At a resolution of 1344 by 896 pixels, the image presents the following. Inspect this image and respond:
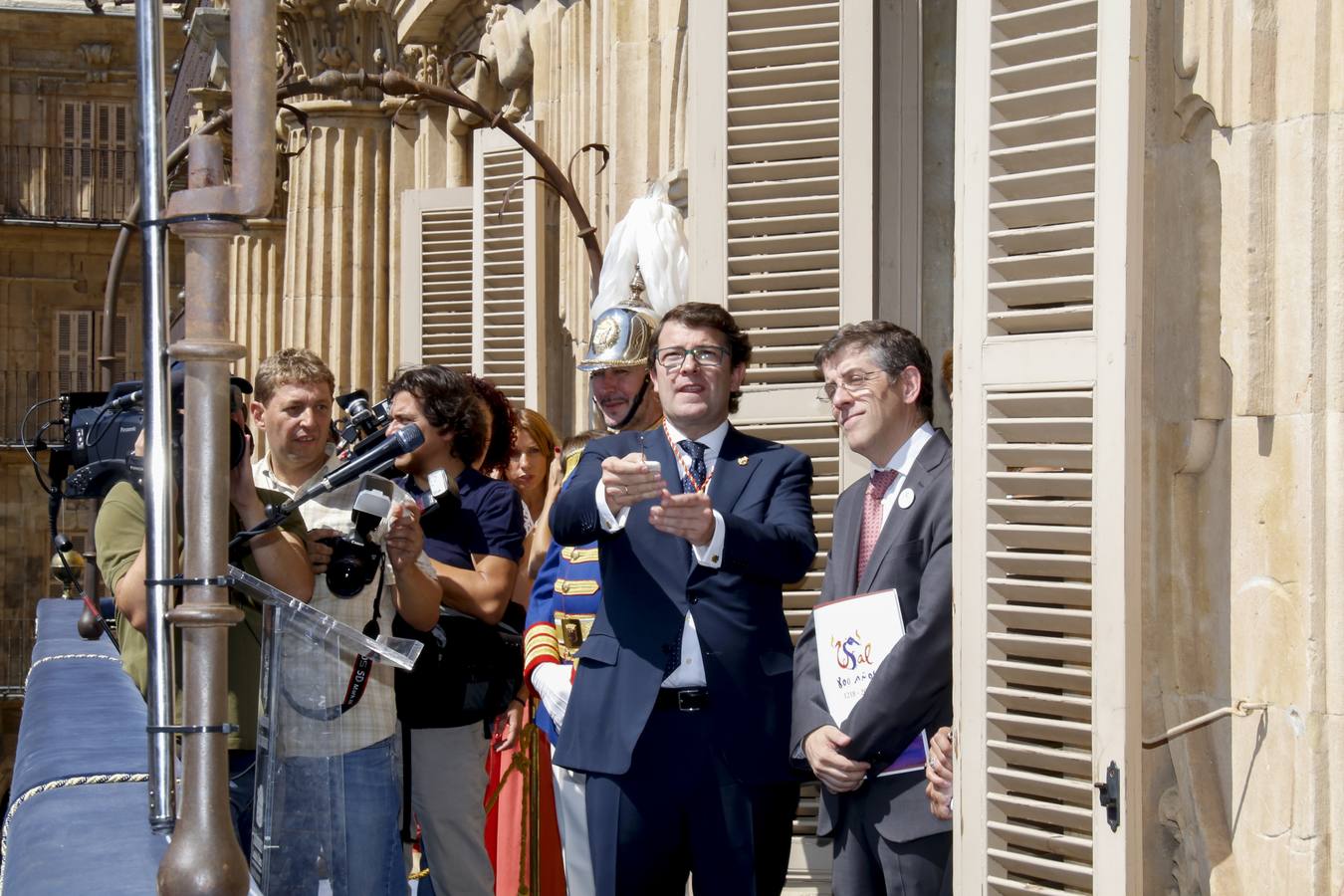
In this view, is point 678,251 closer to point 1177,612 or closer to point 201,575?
point 1177,612

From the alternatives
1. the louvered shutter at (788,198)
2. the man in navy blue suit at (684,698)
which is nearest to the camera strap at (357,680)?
the man in navy blue suit at (684,698)

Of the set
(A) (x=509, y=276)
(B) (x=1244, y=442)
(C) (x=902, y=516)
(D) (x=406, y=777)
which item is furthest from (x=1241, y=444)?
(A) (x=509, y=276)

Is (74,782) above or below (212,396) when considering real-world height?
below

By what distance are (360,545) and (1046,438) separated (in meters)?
1.61

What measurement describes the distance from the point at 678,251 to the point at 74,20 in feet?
93.9

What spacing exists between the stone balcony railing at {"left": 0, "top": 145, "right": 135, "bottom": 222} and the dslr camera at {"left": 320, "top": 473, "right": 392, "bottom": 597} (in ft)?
97.8

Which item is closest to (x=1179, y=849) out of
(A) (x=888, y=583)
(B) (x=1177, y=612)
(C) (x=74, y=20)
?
(B) (x=1177, y=612)

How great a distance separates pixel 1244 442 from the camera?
3.38m

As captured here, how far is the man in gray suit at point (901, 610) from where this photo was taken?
378 cm

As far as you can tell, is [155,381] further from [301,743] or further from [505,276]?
[505,276]

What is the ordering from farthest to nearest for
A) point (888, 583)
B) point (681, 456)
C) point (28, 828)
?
point (681, 456), point (888, 583), point (28, 828)

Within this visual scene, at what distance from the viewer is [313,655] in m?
3.52

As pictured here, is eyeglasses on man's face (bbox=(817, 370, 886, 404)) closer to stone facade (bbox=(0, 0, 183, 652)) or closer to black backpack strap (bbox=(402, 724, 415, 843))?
black backpack strap (bbox=(402, 724, 415, 843))

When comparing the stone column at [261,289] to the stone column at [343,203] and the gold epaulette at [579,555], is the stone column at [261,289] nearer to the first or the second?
the stone column at [343,203]
